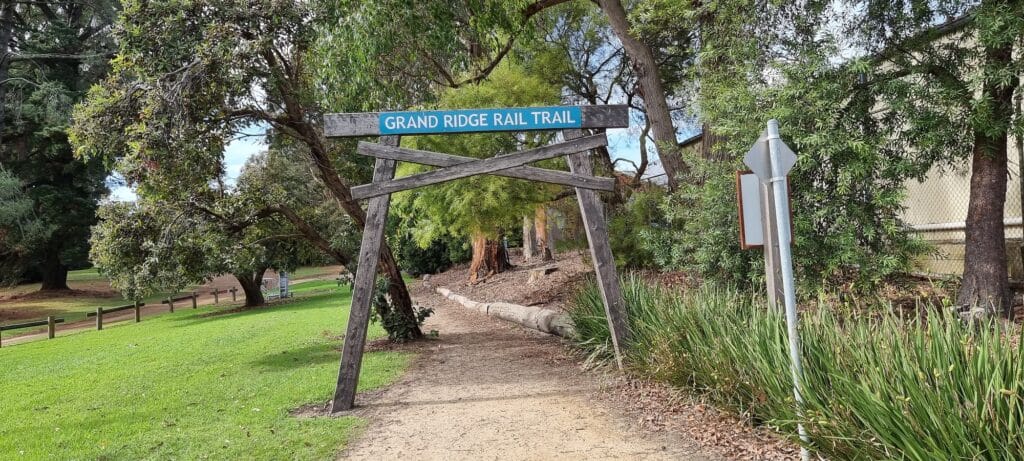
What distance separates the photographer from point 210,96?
8633 mm

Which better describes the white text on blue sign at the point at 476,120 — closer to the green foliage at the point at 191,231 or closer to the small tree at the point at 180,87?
the small tree at the point at 180,87

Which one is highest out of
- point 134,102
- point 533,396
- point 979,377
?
point 134,102

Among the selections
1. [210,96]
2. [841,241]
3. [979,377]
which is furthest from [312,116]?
[979,377]

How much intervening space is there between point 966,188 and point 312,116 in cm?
1096

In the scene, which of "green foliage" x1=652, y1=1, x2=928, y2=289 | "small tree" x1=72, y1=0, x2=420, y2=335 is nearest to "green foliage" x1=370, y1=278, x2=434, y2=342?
"small tree" x1=72, y1=0, x2=420, y2=335

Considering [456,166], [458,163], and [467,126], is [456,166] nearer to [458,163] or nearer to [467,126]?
[458,163]

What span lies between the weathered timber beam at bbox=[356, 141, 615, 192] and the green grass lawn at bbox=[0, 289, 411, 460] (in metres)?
2.77

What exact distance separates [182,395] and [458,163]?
4536mm

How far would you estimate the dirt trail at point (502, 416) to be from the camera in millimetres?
5055

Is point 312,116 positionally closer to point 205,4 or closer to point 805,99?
point 205,4

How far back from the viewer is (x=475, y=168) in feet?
23.7

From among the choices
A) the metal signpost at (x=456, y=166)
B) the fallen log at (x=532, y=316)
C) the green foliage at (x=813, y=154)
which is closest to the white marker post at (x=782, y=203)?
the green foliage at (x=813, y=154)

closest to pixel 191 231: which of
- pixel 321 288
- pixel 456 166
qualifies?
pixel 456 166

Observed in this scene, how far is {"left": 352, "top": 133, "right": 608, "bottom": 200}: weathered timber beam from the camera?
6887 mm
